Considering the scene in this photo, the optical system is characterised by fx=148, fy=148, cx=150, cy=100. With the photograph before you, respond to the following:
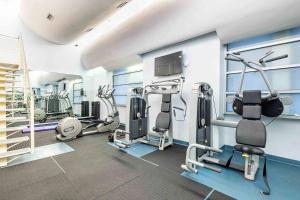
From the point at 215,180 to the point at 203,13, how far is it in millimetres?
3166

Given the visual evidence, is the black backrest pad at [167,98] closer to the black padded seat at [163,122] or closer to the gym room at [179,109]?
the gym room at [179,109]

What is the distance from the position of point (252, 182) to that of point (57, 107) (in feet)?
27.2

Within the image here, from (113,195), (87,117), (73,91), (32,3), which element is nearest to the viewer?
(113,195)

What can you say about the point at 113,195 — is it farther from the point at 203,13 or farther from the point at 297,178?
the point at 203,13

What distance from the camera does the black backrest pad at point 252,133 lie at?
2.11 meters

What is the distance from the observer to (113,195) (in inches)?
74.2

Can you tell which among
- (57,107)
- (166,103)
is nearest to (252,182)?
(166,103)

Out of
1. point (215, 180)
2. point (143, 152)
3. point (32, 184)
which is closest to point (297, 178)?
point (215, 180)

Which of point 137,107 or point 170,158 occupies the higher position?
point 137,107

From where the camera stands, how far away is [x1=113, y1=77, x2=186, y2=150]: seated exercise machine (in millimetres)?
3612

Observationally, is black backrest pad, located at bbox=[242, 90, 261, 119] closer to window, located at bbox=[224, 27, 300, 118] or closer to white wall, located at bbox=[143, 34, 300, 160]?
white wall, located at bbox=[143, 34, 300, 160]

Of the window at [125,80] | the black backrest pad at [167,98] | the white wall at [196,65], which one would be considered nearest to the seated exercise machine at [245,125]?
the white wall at [196,65]

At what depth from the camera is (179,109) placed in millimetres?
3951

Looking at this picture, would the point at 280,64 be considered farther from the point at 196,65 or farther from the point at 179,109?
the point at 179,109
